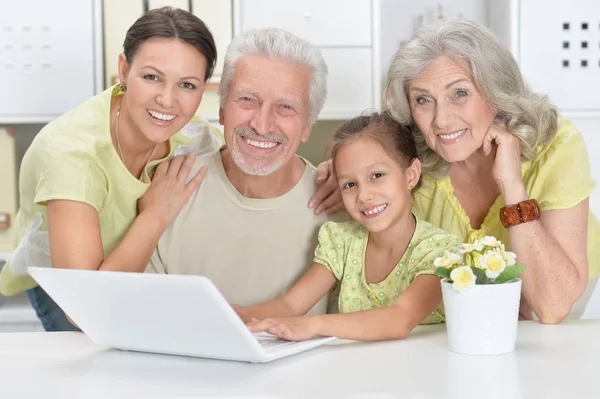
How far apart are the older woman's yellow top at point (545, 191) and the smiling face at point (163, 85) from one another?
0.54 metres

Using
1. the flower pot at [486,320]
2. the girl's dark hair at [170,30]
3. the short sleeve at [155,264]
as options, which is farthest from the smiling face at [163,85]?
the flower pot at [486,320]

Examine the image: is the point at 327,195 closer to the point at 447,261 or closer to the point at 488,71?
the point at 488,71

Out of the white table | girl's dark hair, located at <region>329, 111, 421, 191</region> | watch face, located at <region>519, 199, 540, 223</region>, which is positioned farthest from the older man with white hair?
the white table

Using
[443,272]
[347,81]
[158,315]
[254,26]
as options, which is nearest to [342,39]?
[347,81]

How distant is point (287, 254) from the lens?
1.80m

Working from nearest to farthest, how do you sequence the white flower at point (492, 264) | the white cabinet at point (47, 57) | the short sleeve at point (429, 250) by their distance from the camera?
the white flower at point (492, 264) → the short sleeve at point (429, 250) → the white cabinet at point (47, 57)

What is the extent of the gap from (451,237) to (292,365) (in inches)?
21.2

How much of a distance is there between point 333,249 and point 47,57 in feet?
4.44

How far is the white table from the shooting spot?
0.96 m

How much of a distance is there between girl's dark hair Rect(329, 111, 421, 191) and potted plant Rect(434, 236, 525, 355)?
1.53ft

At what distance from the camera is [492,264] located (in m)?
1.13

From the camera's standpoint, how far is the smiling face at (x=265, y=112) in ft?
5.53

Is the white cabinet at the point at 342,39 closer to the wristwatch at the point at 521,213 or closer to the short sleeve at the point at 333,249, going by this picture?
the short sleeve at the point at 333,249

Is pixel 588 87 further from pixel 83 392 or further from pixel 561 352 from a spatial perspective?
pixel 83 392
